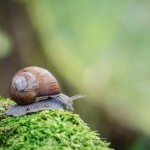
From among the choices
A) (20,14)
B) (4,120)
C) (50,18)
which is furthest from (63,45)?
(4,120)

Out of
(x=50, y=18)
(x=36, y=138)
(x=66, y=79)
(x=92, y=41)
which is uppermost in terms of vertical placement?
(x=50, y=18)

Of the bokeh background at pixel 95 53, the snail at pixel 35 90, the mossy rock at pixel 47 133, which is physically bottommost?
the mossy rock at pixel 47 133

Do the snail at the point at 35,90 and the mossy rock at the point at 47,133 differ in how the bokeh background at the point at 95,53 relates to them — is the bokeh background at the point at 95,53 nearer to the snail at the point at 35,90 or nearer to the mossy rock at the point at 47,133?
the snail at the point at 35,90

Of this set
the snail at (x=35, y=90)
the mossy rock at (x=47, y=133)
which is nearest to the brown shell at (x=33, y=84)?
the snail at (x=35, y=90)

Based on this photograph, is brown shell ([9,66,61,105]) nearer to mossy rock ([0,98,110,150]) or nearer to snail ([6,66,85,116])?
snail ([6,66,85,116])

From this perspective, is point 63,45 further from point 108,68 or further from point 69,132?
point 69,132

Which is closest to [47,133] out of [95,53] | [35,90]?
[35,90]

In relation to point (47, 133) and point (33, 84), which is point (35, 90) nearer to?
point (33, 84)
